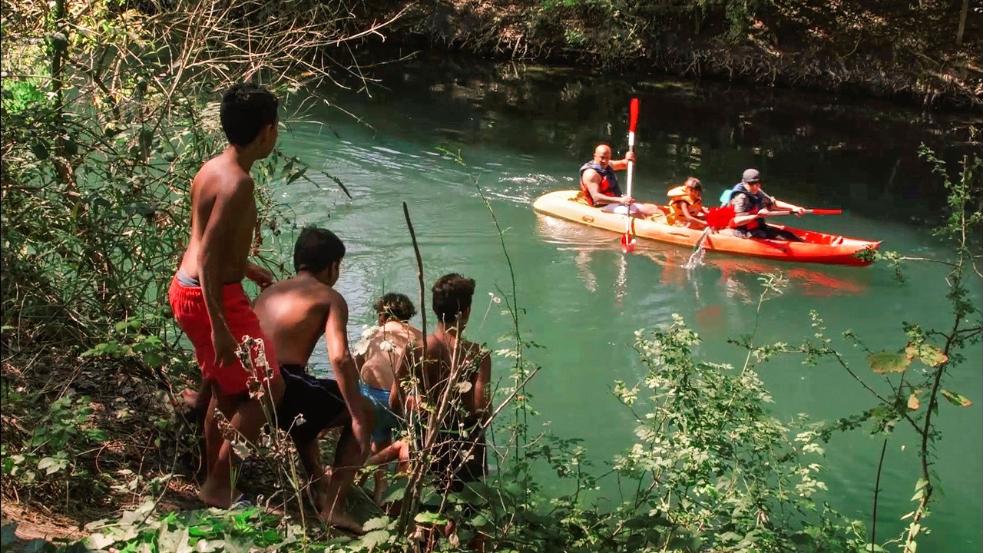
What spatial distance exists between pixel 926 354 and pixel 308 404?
2050mm

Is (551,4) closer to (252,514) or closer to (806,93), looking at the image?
(806,93)

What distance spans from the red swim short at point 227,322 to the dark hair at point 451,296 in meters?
0.64

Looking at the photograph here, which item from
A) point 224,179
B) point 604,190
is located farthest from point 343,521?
point 604,190

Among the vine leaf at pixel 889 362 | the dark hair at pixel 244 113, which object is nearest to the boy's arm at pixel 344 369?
the dark hair at pixel 244 113

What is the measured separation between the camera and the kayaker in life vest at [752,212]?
10.4 metres

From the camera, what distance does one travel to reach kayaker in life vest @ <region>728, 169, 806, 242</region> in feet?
34.2

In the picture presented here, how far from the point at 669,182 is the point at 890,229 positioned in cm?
275

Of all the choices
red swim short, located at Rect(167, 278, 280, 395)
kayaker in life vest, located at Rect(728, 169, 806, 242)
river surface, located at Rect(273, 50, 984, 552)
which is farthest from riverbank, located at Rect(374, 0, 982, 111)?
red swim short, located at Rect(167, 278, 280, 395)

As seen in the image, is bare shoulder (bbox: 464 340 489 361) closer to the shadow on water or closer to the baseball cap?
the baseball cap

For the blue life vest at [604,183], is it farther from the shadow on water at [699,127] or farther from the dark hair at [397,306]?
the dark hair at [397,306]

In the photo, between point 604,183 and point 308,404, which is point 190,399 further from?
point 604,183

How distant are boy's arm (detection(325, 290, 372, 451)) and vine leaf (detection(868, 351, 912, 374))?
1629 mm

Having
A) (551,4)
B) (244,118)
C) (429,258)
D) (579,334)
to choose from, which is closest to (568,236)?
(429,258)

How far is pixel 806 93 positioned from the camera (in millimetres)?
19250
